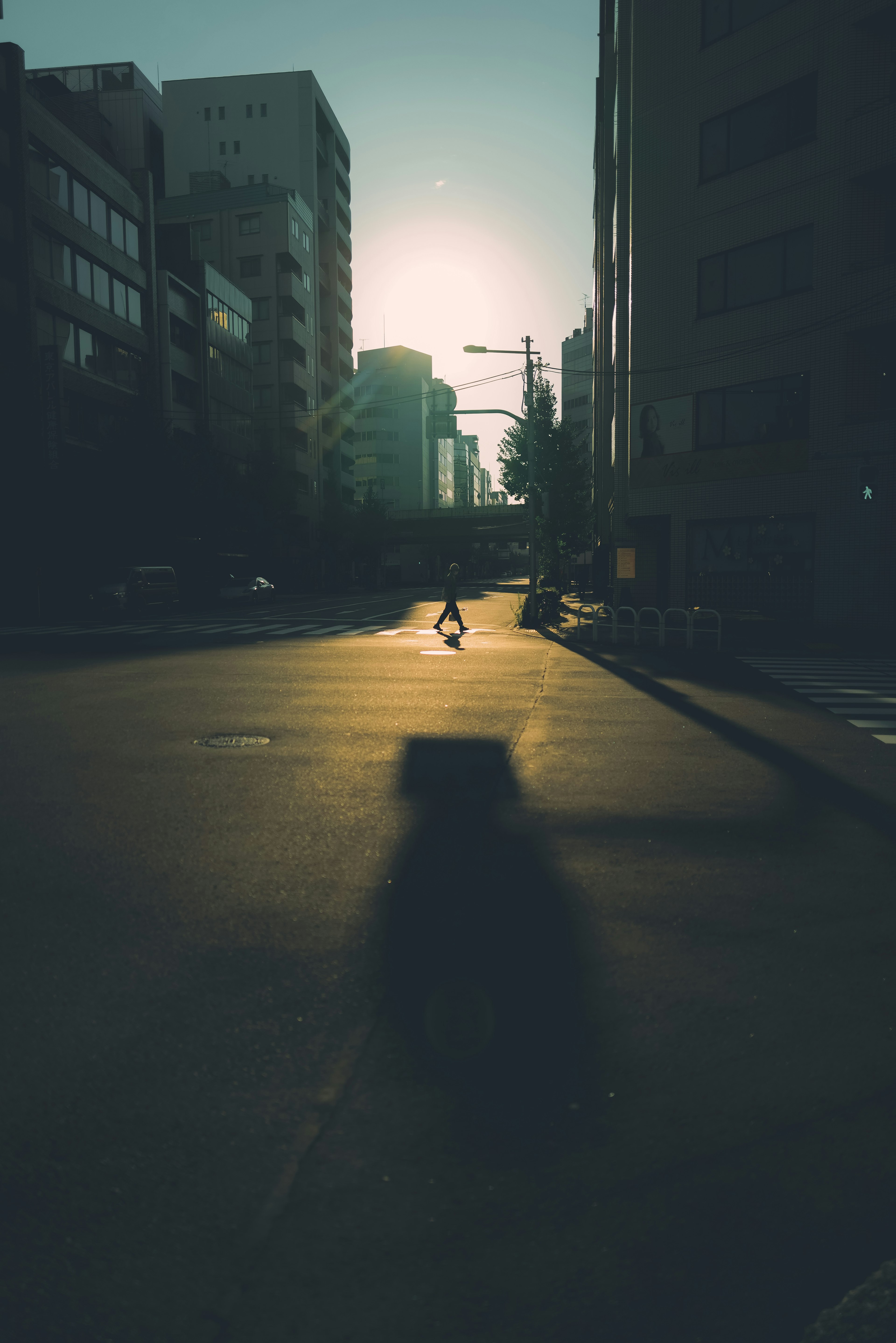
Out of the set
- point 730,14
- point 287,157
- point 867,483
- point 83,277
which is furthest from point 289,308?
point 867,483

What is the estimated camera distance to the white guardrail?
2220cm

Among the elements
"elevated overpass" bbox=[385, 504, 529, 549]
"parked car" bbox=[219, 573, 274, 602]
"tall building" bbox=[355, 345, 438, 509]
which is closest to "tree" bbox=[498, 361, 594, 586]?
"parked car" bbox=[219, 573, 274, 602]

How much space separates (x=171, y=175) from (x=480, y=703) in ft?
311

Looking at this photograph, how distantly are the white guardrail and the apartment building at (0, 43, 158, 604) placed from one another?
72.3 ft

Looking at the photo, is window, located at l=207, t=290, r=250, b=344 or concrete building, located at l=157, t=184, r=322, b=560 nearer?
window, located at l=207, t=290, r=250, b=344

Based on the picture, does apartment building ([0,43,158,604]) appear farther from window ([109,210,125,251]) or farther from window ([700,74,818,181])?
window ([700,74,818,181])

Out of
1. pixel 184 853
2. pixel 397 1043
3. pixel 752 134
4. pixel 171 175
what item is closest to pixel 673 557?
pixel 752 134

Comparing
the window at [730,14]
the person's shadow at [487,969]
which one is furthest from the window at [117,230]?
the person's shadow at [487,969]

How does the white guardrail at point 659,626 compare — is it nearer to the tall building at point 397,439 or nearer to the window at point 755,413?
the window at point 755,413

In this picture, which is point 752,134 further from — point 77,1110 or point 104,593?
point 77,1110

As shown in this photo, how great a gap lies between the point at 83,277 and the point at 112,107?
23548 mm

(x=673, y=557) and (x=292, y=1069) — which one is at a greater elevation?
(x=673, y=557)

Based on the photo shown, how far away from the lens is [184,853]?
5.80 meters

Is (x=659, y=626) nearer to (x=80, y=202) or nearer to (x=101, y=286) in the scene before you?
(x=101, y=286)
